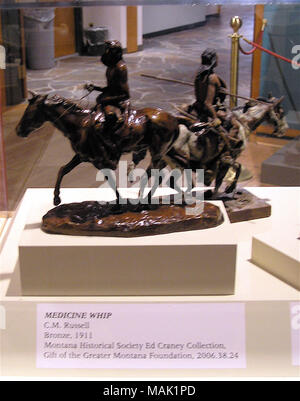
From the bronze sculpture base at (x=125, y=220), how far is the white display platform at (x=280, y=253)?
0.72ft

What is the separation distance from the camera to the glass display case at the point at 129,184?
8.01 feet

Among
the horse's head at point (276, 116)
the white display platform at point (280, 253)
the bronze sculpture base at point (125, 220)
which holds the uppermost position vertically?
the horse's head at point (276, 116)

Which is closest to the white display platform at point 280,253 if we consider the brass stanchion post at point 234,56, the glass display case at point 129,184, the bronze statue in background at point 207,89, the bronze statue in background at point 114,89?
the glass display case at point 129,184

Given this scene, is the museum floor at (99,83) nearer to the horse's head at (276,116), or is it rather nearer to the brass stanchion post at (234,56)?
the brass stanchion post at (234,56)

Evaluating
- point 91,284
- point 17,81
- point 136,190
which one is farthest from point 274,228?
point 17,81

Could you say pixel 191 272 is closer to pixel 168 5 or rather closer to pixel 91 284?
pixel 91 284

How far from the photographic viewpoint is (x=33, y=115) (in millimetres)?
2557

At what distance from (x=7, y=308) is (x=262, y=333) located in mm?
1001

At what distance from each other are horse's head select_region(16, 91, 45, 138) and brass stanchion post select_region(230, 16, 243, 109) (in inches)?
49.6

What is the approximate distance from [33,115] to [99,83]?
0.77 meters

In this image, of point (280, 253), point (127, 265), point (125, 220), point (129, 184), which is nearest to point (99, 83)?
point (129, 184)

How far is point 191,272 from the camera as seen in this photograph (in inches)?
98.5

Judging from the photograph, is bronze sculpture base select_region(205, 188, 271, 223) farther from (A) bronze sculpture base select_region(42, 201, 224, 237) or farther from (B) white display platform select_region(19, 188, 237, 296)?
(B) white display platform select_region(19, 188, 237, 296)

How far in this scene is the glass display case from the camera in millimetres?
2441
